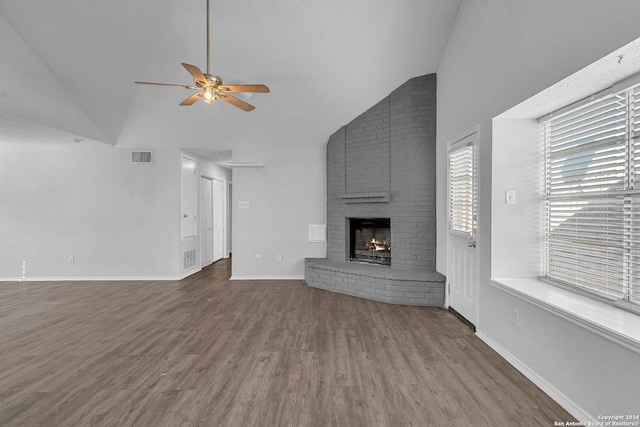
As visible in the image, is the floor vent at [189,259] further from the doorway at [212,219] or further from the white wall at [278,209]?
the white wall at [278,209]

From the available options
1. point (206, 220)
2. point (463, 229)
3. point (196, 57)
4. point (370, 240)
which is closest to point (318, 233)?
point (370, 240)

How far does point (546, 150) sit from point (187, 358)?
3553mm

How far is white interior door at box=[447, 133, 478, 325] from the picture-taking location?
3.37 m

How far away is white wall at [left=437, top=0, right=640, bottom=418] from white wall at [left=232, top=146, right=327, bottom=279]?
103 inches

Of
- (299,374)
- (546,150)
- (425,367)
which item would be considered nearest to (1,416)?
(299,374)

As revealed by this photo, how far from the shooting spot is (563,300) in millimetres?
2215

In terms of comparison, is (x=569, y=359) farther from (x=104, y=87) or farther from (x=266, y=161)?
(x=104, y=87)

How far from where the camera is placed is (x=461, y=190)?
3748 mm

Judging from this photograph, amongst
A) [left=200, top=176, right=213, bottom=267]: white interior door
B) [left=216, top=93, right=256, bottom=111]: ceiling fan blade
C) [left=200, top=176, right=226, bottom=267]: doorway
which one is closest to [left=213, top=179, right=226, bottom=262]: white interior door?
[left=200, top=176, right=226, bottom=267]: doorway

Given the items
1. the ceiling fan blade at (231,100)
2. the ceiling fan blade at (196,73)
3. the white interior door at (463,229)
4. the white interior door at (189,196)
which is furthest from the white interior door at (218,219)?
the white interior door at (463,229)

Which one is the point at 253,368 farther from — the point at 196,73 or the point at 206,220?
the point at 206,220

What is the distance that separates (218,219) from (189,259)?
6.44 ft

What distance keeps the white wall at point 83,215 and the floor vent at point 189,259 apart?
32cm

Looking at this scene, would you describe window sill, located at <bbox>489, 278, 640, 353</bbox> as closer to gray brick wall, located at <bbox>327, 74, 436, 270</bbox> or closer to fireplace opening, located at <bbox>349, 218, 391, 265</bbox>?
gray brick wall, located at <bbox>327, 74, 436, 270</bbox>
